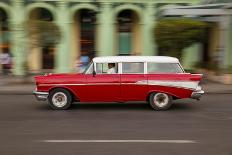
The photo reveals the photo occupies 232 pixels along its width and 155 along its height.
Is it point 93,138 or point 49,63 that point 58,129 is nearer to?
point 93,138

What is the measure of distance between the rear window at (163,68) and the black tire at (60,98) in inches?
94.4

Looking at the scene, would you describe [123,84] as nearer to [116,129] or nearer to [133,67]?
[133,67]

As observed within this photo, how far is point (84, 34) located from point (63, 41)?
2558mm

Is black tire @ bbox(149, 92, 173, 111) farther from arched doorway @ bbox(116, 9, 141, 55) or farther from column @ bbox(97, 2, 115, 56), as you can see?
arched doorway @ bbox(116, 9, 141, 55)

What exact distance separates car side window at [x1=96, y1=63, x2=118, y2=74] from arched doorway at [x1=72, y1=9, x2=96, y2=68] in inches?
500

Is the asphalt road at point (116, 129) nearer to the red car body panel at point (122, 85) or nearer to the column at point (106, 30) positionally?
the red car body panel at point (122, 85)

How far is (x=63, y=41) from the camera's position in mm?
24938

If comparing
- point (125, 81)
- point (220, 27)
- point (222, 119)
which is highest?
point (220, 27)

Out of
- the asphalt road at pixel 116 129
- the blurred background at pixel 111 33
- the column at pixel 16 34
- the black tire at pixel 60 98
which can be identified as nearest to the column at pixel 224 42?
the blurred background at pixel 111 33

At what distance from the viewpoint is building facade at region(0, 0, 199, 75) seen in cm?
2469

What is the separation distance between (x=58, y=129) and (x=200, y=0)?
54.3 feet

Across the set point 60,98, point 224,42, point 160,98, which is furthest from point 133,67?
point 224,42

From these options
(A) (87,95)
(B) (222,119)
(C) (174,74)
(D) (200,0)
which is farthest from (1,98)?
(D) (200,0)

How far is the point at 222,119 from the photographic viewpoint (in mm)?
12453
